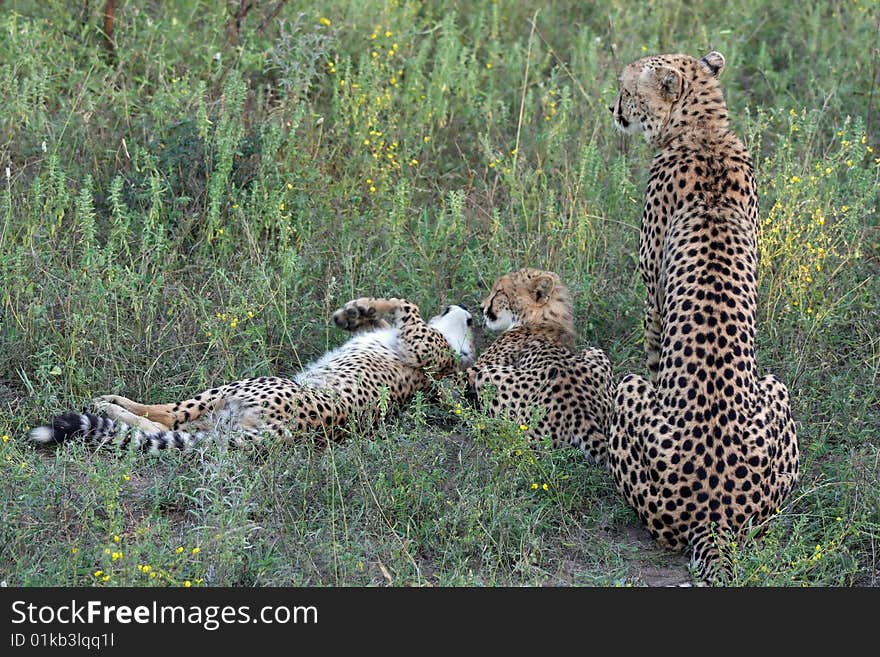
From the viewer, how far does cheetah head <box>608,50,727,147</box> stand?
520cm

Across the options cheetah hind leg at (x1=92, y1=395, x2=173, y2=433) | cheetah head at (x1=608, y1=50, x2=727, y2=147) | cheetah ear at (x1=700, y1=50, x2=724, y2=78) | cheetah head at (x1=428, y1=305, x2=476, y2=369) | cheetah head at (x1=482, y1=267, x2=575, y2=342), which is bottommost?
cheetah hind leg at (x1=92, y1=395, x2=173, y2=433)

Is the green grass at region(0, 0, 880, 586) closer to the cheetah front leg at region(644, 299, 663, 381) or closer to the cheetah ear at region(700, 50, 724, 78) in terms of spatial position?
the cheetah front leg at region(644, 299, 663, 381)

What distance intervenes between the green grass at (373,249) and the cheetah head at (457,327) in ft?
0.78

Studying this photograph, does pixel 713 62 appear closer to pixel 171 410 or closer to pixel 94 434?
pixel 171 410

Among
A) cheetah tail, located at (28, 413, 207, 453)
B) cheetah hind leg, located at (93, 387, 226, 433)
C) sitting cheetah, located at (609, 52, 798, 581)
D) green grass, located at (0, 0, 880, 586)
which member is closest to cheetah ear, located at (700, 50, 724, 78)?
sitting cheetah, located at (609, 52, 798, 581)

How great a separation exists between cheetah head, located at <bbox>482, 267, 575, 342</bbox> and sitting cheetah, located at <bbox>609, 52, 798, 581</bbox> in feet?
2.36

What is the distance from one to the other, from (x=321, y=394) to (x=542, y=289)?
123cm

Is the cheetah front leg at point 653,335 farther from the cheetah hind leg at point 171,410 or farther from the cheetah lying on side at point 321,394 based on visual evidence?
the cheetah hind leg at point 171,410

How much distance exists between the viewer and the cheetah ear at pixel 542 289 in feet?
19.1

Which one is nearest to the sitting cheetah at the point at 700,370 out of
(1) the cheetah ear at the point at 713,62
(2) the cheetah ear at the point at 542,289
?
(1) the cheetah ear at the point at 713,62

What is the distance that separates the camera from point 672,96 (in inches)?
207

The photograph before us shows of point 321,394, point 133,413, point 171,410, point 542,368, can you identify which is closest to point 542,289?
point 542,368

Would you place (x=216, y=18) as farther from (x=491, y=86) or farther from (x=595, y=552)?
(x=595, y=552)

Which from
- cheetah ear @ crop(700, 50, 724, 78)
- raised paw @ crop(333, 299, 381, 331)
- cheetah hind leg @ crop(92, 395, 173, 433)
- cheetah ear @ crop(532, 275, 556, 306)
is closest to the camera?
cheetah hind leg @ crop(92, 395, 173, 433)
